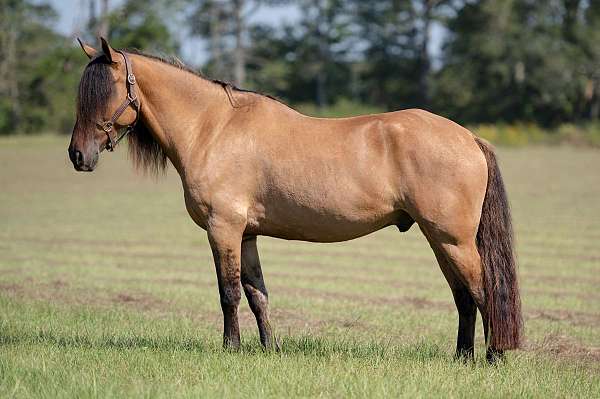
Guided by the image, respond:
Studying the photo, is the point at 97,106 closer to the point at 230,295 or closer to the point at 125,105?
the point at 125,105

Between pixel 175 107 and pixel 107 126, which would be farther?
pixel 175 107

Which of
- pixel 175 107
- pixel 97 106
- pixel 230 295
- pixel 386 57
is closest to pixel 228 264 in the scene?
pixel 230 295

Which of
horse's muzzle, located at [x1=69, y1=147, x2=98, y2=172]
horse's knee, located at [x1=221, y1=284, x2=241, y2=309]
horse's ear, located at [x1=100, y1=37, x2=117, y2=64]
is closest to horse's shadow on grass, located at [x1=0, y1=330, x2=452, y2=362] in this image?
horse's knee, located at [x1=221, y1=284, x2=241, y2=309]

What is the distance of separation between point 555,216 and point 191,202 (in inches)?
673

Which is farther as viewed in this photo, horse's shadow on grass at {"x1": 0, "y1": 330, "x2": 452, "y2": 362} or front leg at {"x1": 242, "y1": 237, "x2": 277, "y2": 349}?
front leg at {"x1": 242, "y1": 237, "x2": 277, "y2": 349}

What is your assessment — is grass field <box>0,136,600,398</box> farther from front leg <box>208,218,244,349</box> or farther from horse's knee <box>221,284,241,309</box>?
horse's knee <box>221,284,241,309</box>

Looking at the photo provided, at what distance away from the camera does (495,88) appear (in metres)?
62.0

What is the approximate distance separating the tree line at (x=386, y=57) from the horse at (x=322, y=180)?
4518 centimetres

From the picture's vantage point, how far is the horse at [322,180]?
22.2 ft

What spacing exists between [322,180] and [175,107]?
1518 mm

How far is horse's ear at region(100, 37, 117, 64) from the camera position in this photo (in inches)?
270

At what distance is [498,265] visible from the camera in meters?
→ 6.89

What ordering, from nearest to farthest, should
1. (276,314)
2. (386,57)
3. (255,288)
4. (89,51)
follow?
(89,51) < (255,288) < (276,314) < (386,57)

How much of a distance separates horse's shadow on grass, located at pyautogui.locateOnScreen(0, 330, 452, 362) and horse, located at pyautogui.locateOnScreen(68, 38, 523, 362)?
25 centimetres
